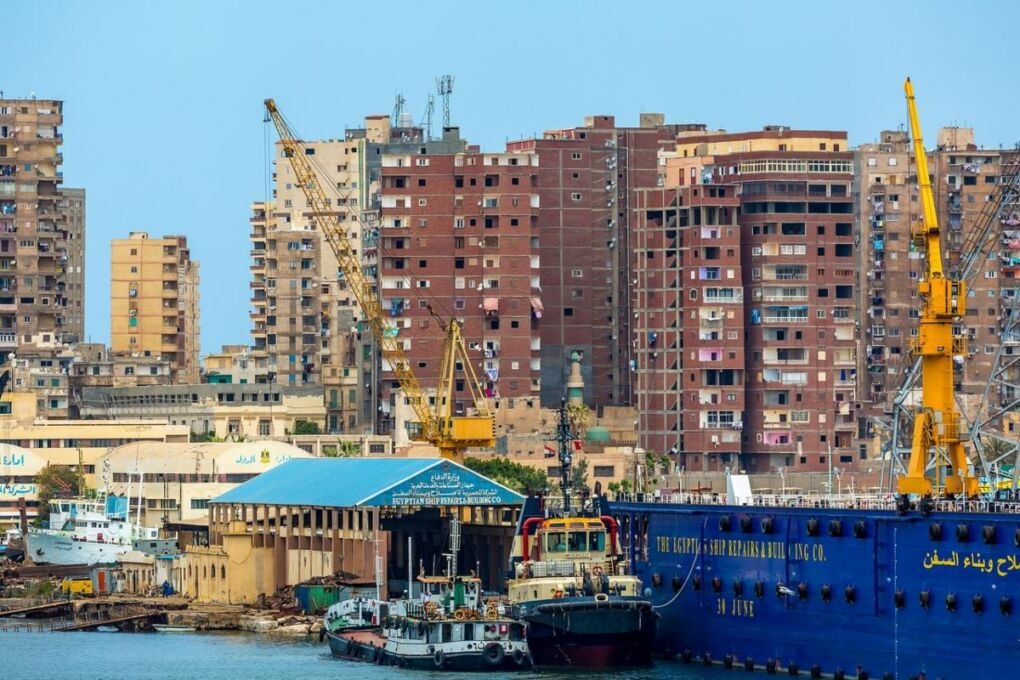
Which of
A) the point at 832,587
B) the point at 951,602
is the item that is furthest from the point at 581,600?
the point at 951,602

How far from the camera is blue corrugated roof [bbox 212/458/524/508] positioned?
105 meters

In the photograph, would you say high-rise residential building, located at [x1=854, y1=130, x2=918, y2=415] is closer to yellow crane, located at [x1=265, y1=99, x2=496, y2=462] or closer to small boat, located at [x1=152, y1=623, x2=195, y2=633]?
yellow crane, located at [x1=265, y1=99, x2=496, y2=462]

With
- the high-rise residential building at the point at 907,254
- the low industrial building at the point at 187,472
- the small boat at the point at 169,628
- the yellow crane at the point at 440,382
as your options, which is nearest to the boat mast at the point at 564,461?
the small boat at the point at 169,628

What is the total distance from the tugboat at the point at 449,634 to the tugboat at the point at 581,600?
1.02m

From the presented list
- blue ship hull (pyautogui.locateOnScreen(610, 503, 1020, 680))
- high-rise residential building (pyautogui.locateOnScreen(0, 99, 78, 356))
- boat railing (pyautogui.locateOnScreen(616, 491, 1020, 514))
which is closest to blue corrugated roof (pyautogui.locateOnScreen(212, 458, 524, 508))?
boat railing (pyautogui.locateOnScreen(616, 491, 1020, 514))

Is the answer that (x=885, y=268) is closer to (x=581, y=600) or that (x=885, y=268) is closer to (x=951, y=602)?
(x=581, y=600)

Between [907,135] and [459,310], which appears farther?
[907,135]

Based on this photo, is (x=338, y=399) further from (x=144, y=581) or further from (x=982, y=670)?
(x=982, y=670)

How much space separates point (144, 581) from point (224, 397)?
71.0 metres

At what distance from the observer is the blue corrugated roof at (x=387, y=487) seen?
105 metres

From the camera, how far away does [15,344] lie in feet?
630

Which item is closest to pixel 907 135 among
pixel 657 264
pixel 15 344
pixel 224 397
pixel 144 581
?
pixel 657 264

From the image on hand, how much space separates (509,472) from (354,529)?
4128 centimetres

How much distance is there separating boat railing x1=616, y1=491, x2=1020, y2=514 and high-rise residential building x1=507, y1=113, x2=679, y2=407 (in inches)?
3136
